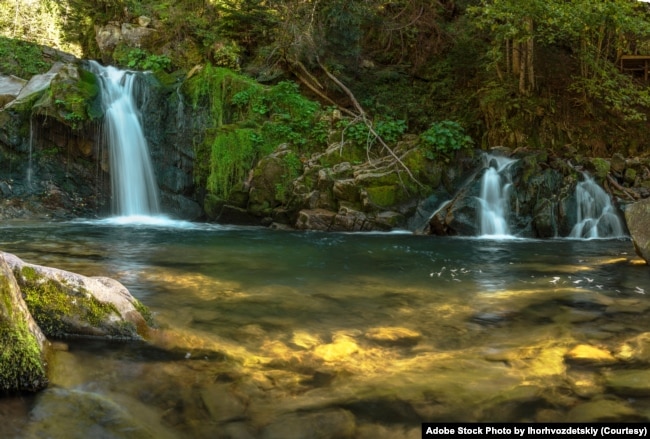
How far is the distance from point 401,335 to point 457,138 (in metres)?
9.49

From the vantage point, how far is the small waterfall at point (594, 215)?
1145 centimetres

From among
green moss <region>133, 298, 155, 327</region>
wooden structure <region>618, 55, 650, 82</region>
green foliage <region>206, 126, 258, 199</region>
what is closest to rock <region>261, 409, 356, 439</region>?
green moss <region>133, 298, 155, 327</region>

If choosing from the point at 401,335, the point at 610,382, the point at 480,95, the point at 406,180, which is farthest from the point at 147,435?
the point at 480,95

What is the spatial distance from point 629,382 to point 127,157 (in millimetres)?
13115

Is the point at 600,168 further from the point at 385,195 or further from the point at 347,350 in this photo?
the point at 347,350

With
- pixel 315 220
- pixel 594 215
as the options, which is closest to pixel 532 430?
pixel 315 220

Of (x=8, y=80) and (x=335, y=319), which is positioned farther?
(x=8, y=80)

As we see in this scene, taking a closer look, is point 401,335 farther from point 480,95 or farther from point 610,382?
point 480,95

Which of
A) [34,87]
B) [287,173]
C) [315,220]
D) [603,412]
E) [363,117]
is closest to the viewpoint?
[603,412]

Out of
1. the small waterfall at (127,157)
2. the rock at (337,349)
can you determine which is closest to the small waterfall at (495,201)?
the rock at (337,349)

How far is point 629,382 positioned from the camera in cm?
332

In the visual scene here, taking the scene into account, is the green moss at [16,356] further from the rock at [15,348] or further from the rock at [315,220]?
the rock at [315,220]

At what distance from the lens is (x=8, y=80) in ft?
49.1

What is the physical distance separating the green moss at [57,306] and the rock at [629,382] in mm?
3391
